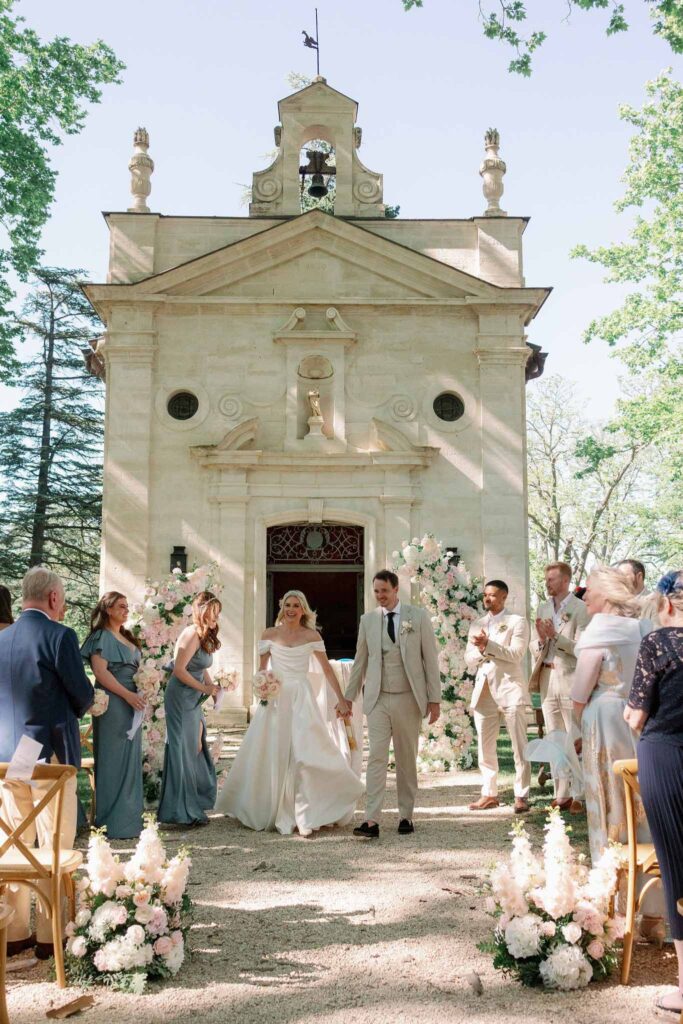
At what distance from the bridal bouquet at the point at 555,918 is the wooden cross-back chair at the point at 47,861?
6.84 feet

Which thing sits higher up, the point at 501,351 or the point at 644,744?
the point at 501,351

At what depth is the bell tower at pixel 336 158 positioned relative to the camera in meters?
17.2

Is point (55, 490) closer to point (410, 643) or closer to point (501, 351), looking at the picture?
point (501, 351)

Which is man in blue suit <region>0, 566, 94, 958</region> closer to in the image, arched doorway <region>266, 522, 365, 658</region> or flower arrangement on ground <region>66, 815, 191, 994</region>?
flower arrangement on ground <region>66, 815, 191, 994</region>

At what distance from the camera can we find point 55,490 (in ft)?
98.5

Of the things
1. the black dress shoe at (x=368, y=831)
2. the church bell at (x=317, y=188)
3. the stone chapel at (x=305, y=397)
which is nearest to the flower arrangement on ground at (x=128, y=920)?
the black dress shoe at (x=368, y=831)

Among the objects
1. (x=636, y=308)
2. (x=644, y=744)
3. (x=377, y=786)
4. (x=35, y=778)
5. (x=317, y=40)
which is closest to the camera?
(x=644, y=744)

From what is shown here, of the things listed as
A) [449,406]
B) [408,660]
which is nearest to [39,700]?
[408,660]

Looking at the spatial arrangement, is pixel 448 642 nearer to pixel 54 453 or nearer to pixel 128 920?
pixel 128 920

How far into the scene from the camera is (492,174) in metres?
17.0

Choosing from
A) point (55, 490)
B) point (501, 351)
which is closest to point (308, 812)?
point (501, 351)

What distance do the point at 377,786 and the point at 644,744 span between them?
3.91 m

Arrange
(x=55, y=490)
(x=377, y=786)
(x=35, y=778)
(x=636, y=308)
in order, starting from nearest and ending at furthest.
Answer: (x=35, y=778) < (x=377, y=786) < (x=636, y=308) < (x=55, y=490)

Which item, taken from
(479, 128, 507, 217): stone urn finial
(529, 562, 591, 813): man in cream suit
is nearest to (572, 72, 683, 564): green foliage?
(479, 128, 507, 217): stone urn finial
